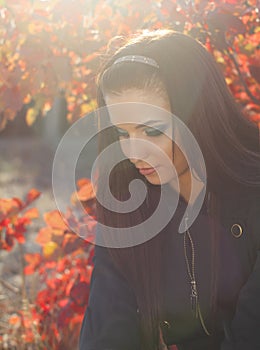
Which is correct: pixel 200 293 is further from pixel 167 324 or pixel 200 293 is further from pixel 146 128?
pixel 146 128

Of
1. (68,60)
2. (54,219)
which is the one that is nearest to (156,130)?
(54,219)

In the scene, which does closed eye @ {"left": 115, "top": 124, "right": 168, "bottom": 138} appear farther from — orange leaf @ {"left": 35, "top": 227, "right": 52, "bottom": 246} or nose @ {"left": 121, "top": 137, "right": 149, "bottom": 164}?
A: orange leaf @ {"left": 35, "top": 227, "right": 52, "bottom": 246}

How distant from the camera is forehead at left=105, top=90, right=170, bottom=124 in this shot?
1931mm

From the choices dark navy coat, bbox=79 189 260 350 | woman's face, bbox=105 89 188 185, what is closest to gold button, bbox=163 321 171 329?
dark navy coat, bbox=79 189 260 350

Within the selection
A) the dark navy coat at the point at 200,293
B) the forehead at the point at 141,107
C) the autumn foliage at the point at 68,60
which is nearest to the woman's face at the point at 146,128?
the forehead at the point at 141,107

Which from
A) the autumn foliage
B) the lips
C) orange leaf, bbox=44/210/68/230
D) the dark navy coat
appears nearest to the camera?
the dark navy coat

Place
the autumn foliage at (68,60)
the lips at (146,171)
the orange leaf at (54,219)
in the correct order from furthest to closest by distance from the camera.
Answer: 1. the orange leaf at (54,219)
2. the autumn foliage at (68,60)
3. the lips at (146,171)

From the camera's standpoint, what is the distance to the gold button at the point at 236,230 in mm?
1925

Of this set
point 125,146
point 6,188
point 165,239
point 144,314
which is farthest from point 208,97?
point 6,188

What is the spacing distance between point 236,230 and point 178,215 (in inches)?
9.2

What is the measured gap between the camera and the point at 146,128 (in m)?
1.94

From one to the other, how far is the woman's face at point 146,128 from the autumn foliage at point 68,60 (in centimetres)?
89

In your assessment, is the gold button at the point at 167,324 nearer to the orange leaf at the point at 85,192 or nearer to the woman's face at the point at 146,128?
the woman's face at the point at 146,128

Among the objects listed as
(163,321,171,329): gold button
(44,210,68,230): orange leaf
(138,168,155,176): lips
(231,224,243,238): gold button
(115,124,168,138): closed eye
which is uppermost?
(115,124,168,138): closed eye
